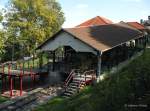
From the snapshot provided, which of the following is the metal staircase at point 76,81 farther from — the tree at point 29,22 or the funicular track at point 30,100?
the tree at point 29,22

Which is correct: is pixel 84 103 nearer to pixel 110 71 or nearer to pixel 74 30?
pixel 110 71

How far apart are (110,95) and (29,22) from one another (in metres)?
35.9

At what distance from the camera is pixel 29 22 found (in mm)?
55469

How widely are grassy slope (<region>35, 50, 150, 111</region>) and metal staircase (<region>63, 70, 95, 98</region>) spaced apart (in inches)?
37.6

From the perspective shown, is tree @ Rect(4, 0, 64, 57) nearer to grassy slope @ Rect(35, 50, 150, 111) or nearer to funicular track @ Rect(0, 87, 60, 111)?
funicular track @ Rect(0, 87, 60, 111)

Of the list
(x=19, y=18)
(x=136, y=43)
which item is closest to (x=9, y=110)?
(x=136, y=43)

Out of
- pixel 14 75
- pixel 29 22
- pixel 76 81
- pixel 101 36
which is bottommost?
pixel 76 81

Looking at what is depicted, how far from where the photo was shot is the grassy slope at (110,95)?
67.5 ft

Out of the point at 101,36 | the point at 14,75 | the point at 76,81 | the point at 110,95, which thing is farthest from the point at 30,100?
the point at 101,36

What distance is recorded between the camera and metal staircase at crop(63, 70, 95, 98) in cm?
2825

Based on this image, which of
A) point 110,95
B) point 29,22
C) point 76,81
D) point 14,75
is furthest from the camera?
point 29,22

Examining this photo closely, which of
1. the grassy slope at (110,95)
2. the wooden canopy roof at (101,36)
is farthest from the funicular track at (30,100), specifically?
the wooden canopy roof at (101,36)

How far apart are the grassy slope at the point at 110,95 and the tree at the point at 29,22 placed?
28743 millimetres

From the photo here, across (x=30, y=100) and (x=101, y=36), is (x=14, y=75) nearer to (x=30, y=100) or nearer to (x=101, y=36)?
(x=30, y=100)
